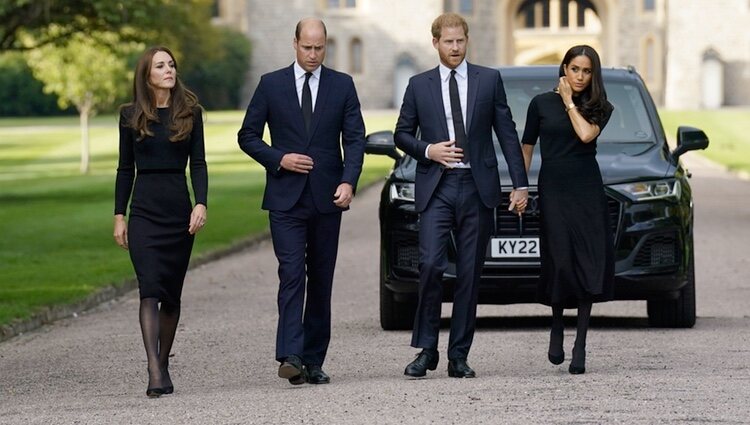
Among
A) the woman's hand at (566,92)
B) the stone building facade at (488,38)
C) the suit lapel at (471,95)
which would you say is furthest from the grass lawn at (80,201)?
the stone building facade at (488,38)

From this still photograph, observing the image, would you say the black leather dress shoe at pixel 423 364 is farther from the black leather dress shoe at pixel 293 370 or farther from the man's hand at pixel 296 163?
the man's hand at pixel 296 163

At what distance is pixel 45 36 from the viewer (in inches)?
1348

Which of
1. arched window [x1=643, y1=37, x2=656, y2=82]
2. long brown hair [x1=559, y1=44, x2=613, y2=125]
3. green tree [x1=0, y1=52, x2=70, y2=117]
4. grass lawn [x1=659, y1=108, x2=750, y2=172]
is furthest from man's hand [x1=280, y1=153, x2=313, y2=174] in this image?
arched window [x1=643, y1=37, x2=656, y2=82]

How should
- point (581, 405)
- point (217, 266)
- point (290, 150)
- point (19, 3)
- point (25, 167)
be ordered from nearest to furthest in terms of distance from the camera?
point (581, 405) → point (290, 150) → point (217, 266) → point (19, 3) → point (25, 167)

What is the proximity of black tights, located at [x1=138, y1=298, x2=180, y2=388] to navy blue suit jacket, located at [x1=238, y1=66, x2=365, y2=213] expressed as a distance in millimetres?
743

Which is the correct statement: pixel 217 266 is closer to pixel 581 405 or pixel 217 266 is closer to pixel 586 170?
pixel 586 170

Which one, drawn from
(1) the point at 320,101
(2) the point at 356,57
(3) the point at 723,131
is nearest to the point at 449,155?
(1) the point at 320,101

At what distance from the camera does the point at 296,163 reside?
353 inches

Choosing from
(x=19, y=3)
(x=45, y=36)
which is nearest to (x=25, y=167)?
(x=45, y=36)

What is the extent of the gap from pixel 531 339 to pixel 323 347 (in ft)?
7.53

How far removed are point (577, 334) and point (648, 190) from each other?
2.44 meters

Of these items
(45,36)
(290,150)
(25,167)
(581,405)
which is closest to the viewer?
(581,405)

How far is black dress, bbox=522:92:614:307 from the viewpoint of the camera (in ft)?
31.0

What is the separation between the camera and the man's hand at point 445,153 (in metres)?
9.01
